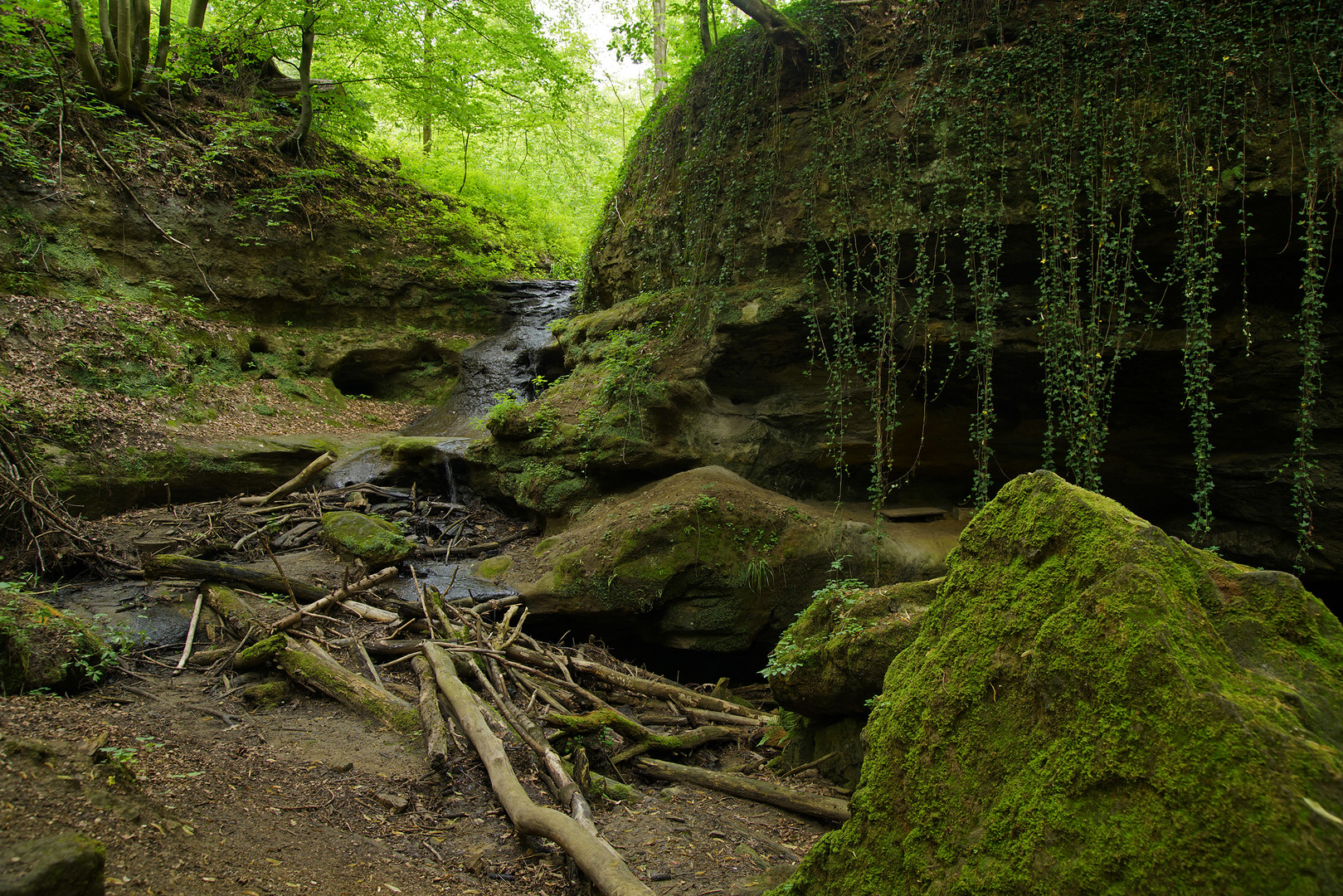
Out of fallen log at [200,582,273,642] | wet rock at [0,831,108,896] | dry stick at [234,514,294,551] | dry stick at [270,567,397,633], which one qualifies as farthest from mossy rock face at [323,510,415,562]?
wet rock at [0,831,108,896]

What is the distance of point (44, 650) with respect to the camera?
3.99 meters

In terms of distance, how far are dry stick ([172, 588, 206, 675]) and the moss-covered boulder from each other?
2.96 m

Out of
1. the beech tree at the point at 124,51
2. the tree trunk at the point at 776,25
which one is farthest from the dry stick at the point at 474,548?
the beech tree at the point at 124,51

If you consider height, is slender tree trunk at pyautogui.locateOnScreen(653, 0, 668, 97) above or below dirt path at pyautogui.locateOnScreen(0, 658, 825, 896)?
above

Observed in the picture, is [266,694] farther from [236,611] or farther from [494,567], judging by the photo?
[494,567]

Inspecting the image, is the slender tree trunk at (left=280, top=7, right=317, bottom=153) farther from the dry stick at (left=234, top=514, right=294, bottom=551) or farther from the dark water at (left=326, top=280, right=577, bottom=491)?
the dry stick at (left=234, top=514, right=294, bottom=551)

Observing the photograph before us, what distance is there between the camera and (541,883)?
334 centimetres

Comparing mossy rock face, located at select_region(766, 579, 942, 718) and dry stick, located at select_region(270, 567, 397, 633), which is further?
dry stick, located at select_region(270, 567, 397, 633)

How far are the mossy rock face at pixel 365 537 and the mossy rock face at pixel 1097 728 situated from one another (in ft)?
20.6

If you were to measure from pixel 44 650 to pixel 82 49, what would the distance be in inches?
432

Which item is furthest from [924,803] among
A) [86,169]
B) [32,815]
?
[86,169]

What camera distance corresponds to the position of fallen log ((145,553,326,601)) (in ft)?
20.9

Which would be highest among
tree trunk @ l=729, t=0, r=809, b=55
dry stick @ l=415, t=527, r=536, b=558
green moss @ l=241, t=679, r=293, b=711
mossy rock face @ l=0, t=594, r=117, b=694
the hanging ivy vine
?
tree trunk @ l=729, t=0, r=809, b=55

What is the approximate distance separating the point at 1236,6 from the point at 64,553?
38.9 ft
